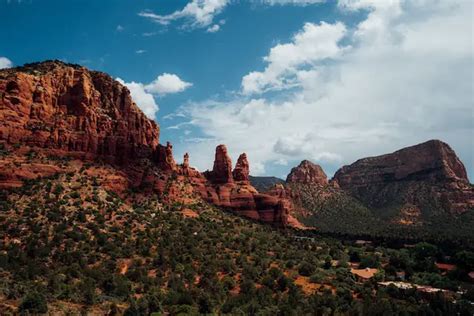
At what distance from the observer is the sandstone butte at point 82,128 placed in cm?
7081

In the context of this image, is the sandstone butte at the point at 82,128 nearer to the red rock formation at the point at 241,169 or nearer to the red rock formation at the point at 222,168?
the red rock formation at the point at 222,168

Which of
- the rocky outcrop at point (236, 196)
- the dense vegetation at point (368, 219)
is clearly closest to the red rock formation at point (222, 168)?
the rocky outcrop at point (236, 196)

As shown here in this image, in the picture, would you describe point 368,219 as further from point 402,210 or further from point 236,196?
point 236,196

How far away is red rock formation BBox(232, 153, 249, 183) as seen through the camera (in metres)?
124

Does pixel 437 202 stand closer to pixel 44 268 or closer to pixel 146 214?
pixel 146 214

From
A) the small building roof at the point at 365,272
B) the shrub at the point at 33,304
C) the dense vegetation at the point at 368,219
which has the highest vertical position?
the dense vegetation at the point at 368,219

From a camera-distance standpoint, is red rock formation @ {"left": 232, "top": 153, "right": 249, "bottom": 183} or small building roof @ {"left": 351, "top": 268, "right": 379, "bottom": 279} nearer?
small building roof @ {"left": 351, "top": 268, "right": 379, "bottom": 279}

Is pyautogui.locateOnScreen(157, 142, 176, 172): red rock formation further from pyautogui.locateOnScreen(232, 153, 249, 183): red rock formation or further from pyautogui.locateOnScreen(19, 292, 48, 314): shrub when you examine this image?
pyautogui.locateOnScreen(19, 292, 48, 314): shrub

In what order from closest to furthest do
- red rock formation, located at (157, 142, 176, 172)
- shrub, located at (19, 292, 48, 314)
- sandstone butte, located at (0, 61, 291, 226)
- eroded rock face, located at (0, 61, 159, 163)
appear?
shrub, located at (19, 292, 48, 314), sandstone butte, located at (0, 61, 291, 226), eroded rock face, located at (0, 61, 159, 163), red rock formation, located at (157, 142, 176, 172)

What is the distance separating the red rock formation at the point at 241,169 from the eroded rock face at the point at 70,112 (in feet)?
115

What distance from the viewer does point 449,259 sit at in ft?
286

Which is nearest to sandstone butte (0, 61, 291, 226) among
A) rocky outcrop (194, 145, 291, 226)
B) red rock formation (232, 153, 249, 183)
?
rocky outcrop (194, 145, 291, 226)

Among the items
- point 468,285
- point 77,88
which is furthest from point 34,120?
point 468,285

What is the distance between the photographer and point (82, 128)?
79.7 m
